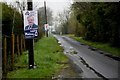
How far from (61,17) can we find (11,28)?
6583 cm

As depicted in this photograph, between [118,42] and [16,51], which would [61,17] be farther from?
[16,51]

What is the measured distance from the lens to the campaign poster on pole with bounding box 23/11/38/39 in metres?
8.55

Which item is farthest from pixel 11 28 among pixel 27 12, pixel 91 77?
pixel 91 77

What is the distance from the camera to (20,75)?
7.32 meters

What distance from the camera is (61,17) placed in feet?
250

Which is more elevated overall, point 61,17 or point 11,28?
point 61,17

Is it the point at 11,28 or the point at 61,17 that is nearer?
the point at 11,28

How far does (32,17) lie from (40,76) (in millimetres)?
3040

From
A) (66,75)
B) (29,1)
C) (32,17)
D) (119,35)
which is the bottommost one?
(66,75)

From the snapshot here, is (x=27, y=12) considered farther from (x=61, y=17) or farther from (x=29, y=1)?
(x=61, y=17)

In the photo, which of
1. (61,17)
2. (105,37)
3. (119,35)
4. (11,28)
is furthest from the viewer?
(61,17)

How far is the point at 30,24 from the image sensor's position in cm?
860

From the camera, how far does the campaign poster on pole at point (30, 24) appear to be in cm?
855

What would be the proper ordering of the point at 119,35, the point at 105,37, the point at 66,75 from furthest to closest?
the point at 105,37, the point at 119,35, the point at 66,75
